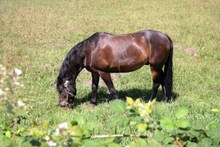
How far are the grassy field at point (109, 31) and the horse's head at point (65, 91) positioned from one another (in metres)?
0.24

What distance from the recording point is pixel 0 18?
1797 cm

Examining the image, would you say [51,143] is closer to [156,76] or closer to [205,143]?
[205,143]

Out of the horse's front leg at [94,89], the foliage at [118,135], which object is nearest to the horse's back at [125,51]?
the horse's front leg at [94,89]

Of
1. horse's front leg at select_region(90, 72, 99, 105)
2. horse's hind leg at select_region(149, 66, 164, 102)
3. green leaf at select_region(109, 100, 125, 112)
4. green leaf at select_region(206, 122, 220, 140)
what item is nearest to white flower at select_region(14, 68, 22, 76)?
green leaf at select_region(109, 100, 125, 112)

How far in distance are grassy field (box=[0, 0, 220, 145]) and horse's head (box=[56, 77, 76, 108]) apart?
0.24 metres

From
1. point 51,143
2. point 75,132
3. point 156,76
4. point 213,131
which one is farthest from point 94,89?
point 51,143

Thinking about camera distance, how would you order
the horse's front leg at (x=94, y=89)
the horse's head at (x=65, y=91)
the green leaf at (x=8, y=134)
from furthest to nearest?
the horse's front leg at (x=94, y=89)
the horse's head at (x=65, y=91)
the green leaf at (x=8, y=134)

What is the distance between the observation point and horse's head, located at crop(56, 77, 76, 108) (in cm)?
643

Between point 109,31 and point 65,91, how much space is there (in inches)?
354

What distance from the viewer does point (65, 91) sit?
6453 mm

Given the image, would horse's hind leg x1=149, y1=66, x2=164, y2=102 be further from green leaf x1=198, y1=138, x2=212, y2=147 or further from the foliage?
A: green leaf x1=198, y1=138, x2=212, y2=147

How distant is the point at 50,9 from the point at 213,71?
46.5 feet

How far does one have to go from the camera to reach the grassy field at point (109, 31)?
242 inches

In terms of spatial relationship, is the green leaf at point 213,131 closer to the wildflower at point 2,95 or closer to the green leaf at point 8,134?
the wildflower at point 2,95
